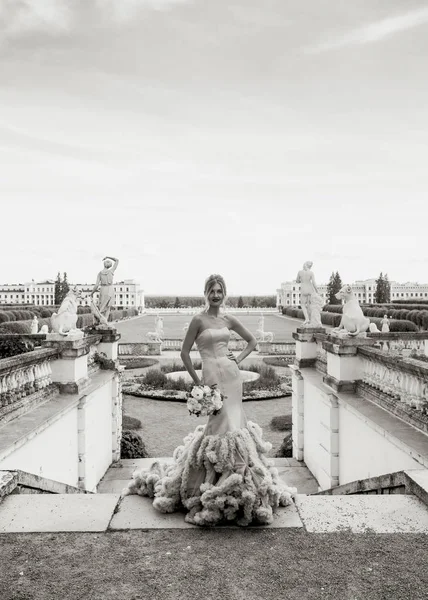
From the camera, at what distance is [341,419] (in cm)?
820

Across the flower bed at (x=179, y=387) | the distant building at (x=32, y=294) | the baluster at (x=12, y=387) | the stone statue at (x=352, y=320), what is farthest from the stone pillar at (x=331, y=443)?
the distant building at (x=32, y=294)

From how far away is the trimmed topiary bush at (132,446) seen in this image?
37.0ft

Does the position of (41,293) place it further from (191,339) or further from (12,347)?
(191,339)

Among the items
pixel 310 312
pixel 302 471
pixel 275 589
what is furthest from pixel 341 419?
pixel 275 589

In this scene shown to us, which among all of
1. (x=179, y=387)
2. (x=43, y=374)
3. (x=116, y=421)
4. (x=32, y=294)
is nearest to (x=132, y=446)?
(x=116, y=421)

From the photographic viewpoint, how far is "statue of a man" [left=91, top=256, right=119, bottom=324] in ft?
37.5

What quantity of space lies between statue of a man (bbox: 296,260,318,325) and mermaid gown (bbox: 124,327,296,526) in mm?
7120

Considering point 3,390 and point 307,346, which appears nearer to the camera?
point 3,390

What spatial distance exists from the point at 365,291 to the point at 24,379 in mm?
172253

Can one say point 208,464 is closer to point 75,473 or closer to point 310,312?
point 75,473

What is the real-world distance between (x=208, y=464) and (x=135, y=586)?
1279mm

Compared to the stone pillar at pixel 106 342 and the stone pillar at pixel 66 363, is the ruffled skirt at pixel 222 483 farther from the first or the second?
the stone pillar at pixel 106 342

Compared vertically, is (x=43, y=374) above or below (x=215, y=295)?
below

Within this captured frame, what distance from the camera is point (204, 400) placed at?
4.11 m
